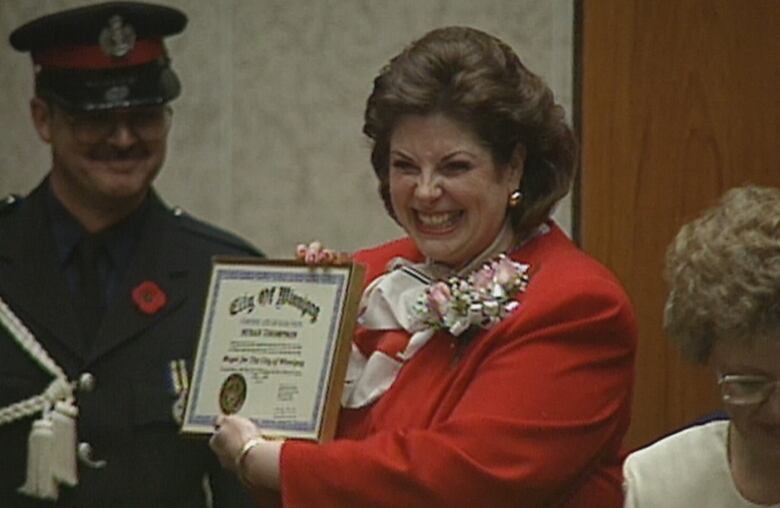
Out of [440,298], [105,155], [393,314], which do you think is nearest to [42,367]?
[105,155]

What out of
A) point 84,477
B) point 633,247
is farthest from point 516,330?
point 633,247

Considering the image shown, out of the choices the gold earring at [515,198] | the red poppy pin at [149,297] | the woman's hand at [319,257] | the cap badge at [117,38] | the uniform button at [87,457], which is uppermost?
the cap badge at [117,38]

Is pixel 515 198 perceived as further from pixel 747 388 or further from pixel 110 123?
pixel 110 123

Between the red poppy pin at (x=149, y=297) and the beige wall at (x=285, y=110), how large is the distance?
853 millimetres

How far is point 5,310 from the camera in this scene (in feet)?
9.64

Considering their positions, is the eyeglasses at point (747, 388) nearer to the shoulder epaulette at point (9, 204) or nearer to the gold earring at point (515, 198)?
the gold earring at point (515, 198)

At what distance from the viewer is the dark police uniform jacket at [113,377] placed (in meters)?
2.90

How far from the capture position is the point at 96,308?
116 inches

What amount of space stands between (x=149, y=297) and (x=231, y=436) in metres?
0.48

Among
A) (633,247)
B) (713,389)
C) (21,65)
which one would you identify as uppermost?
(21,65)

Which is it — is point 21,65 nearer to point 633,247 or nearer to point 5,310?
point 5,310

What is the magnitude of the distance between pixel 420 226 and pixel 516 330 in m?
0.21

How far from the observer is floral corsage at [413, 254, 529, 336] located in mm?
2508

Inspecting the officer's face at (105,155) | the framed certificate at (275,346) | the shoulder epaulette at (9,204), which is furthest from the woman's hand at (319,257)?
the shoulder epaulette at (9,204)
